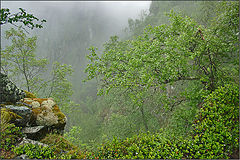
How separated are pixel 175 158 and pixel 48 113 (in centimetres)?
593

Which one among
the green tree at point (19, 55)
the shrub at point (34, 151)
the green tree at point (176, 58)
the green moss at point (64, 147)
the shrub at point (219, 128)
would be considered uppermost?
the green tree at point (19, 55)

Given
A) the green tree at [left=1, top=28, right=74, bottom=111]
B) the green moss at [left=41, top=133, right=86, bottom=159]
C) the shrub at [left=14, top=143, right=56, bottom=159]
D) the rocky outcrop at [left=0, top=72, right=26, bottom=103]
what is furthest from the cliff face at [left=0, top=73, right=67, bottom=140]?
the green tree at [left=1, top=28, right=74, bottom=111]

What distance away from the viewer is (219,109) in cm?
489

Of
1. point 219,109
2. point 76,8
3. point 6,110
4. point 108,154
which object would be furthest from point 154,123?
point 76,8

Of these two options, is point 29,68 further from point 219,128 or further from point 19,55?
point 219,128

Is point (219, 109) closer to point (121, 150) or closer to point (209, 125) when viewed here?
point (209, 125)

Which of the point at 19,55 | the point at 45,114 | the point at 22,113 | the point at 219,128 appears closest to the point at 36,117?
the point at 45,114

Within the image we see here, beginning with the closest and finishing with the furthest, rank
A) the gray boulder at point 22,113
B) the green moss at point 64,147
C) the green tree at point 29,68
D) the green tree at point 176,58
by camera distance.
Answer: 1. the green moss at point 64,147
2. the gray boulder at point 22,113
3. the green tree at point 176,58
4. the green tree at point 29,68

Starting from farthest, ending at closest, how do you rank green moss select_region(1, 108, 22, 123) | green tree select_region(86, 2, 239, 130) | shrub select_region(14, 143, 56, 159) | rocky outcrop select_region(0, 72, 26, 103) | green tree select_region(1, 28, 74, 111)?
green tree select_region(1, 28, 74, 111) → green tree select_region(86, 2, 239, 130) → rocky outcrop select_region(0, 72, 26, 103) → green moss select_region(1, 108, 22, 123) → shrub select_region(14, 143, 56, 159)

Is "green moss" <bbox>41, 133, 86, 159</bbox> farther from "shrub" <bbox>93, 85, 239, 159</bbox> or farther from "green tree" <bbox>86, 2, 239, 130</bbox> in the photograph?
"green tree" <bbox>86, 2, 239, 130</bbox>

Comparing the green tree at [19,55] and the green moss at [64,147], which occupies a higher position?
the green tree at [19,55]

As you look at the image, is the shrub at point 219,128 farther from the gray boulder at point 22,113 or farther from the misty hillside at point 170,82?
the gray boulder at point 22,113

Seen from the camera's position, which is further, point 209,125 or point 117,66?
point 117,66

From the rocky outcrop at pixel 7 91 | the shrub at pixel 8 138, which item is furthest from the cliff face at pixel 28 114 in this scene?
the shrub at pixel 8 138
